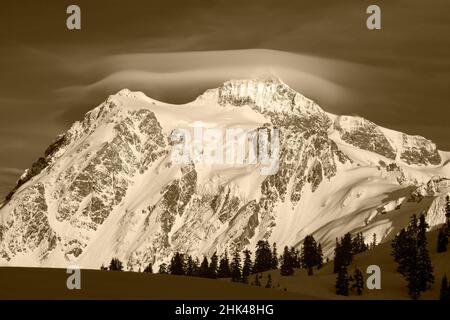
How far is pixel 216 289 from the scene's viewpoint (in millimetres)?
44062
